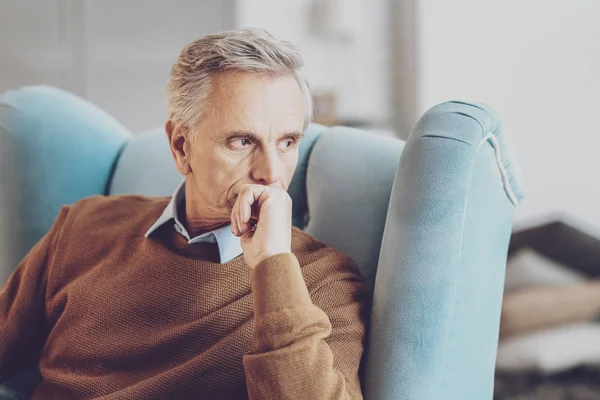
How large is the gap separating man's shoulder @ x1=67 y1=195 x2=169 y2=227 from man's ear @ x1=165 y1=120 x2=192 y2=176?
0.16m

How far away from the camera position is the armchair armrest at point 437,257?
0.92m

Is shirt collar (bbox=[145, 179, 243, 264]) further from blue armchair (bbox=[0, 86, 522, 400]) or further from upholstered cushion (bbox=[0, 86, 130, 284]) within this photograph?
upholstered cushion (bbox=[0, 86, 130, 284])

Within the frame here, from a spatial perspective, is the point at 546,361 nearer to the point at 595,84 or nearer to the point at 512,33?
the point at 595,84

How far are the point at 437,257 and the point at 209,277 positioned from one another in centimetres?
40

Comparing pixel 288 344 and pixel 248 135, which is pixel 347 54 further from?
pixel 288 344

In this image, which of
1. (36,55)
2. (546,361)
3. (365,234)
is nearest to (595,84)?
(546,361)

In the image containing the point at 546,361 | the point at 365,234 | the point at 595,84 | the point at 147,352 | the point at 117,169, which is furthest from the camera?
the point at 595,84

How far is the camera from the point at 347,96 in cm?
337

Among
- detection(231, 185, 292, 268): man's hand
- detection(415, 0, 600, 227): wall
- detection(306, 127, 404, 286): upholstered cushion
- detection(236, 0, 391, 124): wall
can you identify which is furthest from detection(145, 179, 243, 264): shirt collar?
detection(236, 0, 391, 124): wall

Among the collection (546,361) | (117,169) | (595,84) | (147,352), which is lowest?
(546,361)

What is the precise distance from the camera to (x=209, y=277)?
1.06 metres

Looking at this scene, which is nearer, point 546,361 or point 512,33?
point 546,361

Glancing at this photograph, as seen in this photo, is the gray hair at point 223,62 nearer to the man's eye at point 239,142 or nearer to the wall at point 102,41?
the man's eye at point 239,142

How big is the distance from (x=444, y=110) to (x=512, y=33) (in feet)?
6.77
